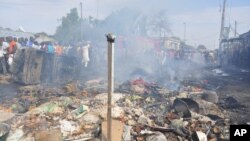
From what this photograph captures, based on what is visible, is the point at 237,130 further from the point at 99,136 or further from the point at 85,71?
the point at 85,71

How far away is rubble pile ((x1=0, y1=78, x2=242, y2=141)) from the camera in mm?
6555

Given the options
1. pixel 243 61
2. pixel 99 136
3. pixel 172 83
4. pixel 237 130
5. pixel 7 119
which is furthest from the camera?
pixel 243 61

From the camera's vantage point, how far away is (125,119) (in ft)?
23.9

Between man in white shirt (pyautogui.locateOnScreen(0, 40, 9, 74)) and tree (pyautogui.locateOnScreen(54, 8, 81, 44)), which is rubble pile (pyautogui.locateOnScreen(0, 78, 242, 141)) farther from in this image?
tree (pyautogui.locateOnScreen(54, 8, 81, 44))

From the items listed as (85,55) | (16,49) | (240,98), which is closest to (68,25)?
(85,55)

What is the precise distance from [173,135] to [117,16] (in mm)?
20051

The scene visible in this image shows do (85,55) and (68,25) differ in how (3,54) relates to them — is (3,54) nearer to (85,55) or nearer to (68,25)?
(85,55)

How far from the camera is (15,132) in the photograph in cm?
657

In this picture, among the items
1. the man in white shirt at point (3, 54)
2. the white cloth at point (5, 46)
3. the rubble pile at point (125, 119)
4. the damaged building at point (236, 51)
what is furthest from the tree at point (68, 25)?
the rubble pile at point (125, 119)

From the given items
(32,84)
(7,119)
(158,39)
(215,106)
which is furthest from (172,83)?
(158,39)

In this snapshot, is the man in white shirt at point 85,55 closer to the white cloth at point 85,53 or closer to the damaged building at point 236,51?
the white cloth at point 85,53

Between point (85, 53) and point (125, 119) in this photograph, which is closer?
point (125, 119)

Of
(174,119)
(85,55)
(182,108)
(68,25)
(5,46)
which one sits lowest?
(174,119)

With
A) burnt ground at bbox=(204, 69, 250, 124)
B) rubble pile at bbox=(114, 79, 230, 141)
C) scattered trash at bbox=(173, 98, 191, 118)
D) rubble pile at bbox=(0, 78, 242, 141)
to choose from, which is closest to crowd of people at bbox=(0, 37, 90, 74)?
rubble pile at bbox=(0, 78, 242, 141)
